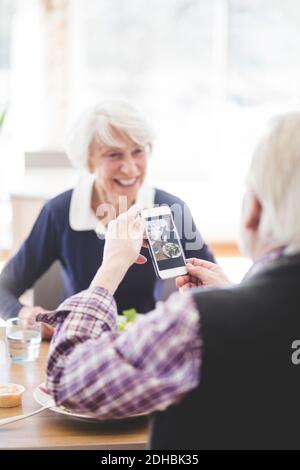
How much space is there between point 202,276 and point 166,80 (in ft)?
13.0

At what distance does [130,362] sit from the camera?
83 cm

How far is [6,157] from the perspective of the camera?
4859 millimetres

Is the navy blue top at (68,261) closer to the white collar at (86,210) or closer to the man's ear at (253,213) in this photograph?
the white collar at (86,210)

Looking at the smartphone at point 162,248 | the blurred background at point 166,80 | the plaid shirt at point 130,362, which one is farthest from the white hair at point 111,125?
the blurred background at point 166,80

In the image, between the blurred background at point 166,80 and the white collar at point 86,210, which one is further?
the blurred background at point 166,80

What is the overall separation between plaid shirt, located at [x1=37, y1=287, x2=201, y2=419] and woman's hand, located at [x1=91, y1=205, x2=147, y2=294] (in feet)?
0.27

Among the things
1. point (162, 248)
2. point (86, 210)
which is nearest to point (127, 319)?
point (162, 248)

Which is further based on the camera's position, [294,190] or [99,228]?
[99,228]

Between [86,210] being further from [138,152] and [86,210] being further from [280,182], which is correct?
[280,182]

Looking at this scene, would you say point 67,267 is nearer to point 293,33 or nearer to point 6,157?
point 6,157

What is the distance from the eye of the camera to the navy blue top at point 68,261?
2.01 meters

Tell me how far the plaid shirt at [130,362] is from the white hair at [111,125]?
1176mm

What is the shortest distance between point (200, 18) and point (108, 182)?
323 cm

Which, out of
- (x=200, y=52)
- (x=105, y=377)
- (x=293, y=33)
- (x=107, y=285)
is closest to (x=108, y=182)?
(x=107, y=285)
